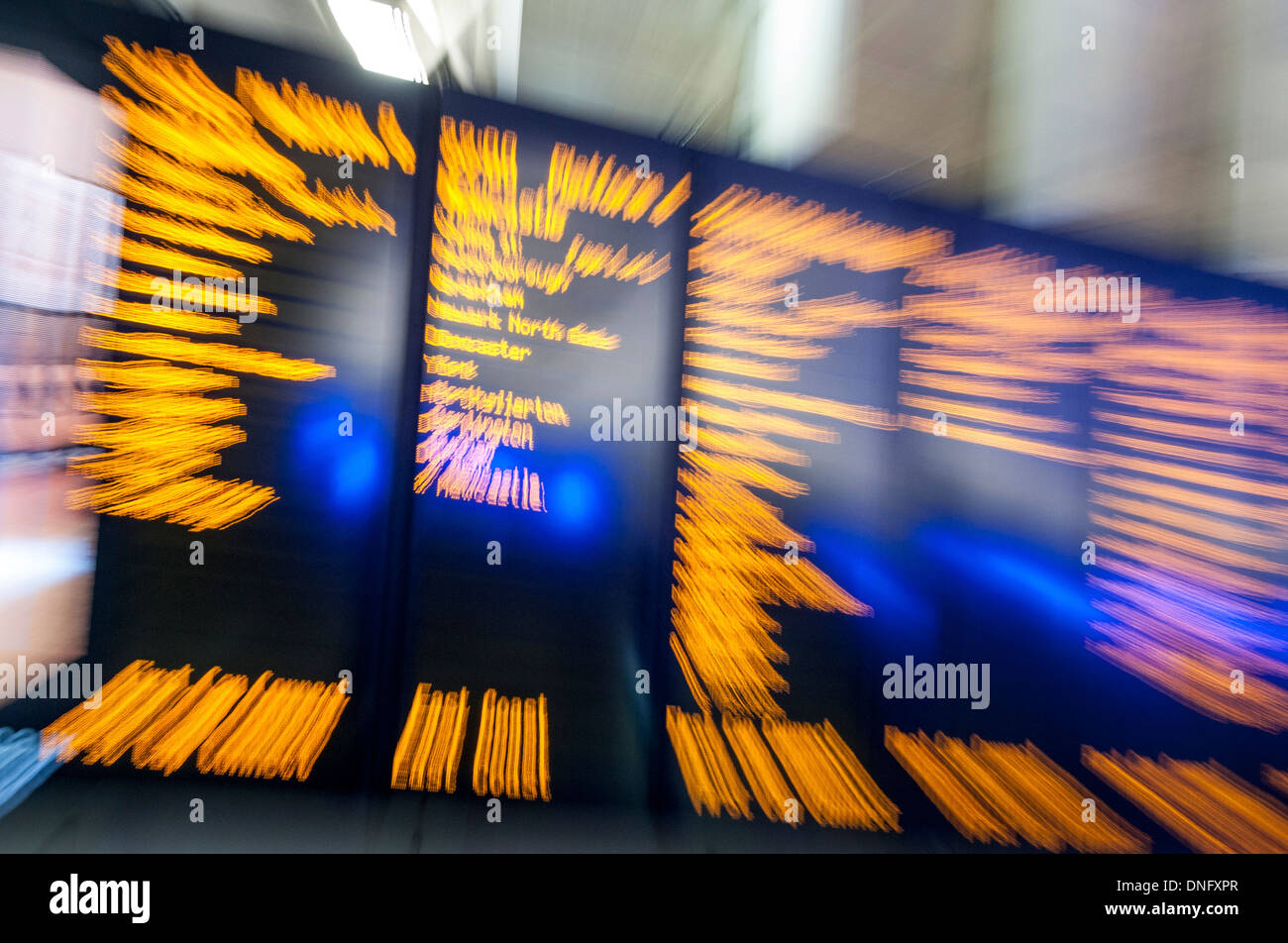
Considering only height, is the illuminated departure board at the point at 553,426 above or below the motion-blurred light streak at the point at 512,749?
above

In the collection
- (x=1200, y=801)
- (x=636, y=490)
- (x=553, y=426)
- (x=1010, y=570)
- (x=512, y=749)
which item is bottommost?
Result: (x=1200, y=801)

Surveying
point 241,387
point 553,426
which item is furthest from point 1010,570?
point 241,387

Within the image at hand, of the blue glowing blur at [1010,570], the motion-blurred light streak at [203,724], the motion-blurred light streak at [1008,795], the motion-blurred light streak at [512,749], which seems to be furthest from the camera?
the blue glowing blur at [1010,570]

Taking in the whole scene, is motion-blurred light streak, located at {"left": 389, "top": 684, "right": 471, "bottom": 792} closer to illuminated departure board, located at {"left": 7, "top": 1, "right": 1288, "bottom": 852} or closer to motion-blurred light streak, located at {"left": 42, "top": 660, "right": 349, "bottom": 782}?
illuminated departure board, located at {"left": 7, "top": 1, "right": 1288, "bottom": 852}

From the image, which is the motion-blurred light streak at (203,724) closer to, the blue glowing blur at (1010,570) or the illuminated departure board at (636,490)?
the illuminated departure board at (636,490)

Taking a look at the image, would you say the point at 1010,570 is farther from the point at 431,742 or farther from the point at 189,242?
the point at 189,242

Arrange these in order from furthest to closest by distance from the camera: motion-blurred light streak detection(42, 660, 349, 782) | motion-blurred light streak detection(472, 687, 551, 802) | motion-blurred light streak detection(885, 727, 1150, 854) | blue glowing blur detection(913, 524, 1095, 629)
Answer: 1. blue glowing blur detection(913, 524, 1095, 629)
2. motion-blurred light streak detection(885, 727, 1150, 854)
3. motion-blurred light streak detection(472, 687, 551, 802)
4. motion-blurred light streak detection(42, 660, 349, 782)

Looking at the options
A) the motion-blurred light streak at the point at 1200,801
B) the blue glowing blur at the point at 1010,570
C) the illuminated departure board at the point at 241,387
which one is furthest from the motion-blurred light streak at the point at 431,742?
the motion-blurred light streak at the point at 1200,801

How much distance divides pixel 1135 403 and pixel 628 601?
2289 millimetres

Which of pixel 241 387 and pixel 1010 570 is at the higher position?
pixel 241 387

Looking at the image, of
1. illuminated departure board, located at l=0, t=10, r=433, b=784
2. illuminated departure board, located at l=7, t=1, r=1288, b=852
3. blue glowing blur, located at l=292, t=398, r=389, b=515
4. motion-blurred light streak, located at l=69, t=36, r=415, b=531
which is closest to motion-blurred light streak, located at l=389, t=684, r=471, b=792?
illuminated departure board, located at l=7, t=1, r=1288, b=852

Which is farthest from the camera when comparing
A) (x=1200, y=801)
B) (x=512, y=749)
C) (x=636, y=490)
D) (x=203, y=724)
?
(x=1200, y=801)

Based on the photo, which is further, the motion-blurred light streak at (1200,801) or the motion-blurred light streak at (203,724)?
the motion-blurred light streak at (1200,801)

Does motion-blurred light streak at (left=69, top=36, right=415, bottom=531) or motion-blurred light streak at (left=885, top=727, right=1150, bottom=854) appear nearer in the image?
motion-blurred light streak at (left=69, top=36, right=415, bottom=531)
